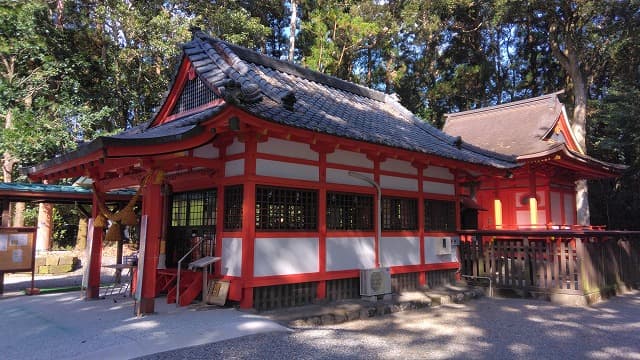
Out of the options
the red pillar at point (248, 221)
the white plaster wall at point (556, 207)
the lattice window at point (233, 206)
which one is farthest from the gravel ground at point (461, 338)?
the white plaster wall at point (556, 207)

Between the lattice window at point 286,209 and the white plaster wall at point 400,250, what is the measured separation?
2.13 meters

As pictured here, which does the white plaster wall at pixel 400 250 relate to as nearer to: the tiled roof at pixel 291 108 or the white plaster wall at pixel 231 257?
the tiled roof at pixel 291 108

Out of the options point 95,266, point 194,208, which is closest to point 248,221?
point 194,208

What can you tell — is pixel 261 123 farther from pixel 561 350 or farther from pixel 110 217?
pixel 561 350

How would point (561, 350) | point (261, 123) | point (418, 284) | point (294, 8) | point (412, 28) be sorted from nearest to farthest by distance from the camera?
1. point (561, 350)
2. point (261, 123)
3. point (418, 284)
4. point (294, 8)
5. point (412, 28)

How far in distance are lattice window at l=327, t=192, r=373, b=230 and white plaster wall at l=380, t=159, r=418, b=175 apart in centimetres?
90

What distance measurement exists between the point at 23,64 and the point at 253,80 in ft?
42.6

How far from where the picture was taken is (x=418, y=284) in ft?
34.6

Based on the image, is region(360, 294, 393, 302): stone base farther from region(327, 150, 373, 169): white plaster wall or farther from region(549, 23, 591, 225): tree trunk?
region(549, 23, 591, 225): tree trunk

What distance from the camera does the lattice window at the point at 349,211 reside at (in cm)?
880

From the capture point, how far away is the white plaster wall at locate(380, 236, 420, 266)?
973cm

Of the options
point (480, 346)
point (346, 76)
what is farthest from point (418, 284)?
point (346, 76)

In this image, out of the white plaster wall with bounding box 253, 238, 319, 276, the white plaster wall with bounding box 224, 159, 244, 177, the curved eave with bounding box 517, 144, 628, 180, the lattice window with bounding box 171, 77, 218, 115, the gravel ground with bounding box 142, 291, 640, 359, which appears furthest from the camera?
the curved eave with bounding box 517, 144, 628, 180

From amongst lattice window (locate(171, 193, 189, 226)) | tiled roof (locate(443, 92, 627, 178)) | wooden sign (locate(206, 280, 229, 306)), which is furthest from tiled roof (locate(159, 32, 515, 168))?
tiled roof (locate(443, 92, 627, 178))
